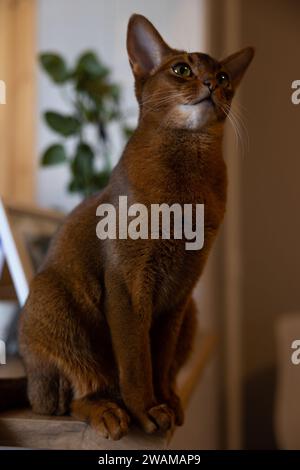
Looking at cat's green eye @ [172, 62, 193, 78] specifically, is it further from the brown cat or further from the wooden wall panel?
the wooden wall panel

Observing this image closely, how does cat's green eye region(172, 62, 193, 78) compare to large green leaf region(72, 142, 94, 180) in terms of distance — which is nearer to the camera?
cat's green eye region(172, 62, 193, 78)

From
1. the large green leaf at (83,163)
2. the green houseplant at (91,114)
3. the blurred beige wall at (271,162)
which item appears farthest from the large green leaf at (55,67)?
the blurred beige wall at (271,162)

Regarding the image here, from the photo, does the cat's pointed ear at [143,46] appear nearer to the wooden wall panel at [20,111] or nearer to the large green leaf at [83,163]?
the wooden wall panel at [20,111]

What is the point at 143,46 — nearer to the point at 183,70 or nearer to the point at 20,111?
the point at 183,70

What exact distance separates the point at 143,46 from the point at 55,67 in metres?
0.72

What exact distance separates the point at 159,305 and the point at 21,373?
201 millimetres

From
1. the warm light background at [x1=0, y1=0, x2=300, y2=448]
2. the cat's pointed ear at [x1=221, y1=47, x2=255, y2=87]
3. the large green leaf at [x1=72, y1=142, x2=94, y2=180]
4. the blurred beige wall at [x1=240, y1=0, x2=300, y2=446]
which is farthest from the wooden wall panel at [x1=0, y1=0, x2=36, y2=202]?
the cat's pointed ear at [x1=221, y1=47, x2=255, y2=87]

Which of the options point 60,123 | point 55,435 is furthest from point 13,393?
point 60,123

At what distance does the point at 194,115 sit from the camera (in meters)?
0.41

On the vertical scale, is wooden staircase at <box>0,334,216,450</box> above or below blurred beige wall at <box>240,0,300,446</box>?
below

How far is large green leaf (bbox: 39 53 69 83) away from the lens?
1042 mm

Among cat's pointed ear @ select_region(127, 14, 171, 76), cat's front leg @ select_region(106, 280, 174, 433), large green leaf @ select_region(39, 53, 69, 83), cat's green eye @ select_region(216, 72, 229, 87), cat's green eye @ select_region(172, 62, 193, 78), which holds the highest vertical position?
large green leaf @ select_region(39, 53, 69, 83)
